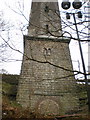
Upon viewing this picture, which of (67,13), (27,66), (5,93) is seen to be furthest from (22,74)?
(67,13)

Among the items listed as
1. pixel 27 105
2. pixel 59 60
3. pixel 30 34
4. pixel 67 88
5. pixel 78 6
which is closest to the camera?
pixel 78 6

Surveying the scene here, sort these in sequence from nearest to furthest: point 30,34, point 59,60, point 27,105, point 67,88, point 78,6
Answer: point 78,6, point 27,105, point 67,88, point 59,60, point 30,34

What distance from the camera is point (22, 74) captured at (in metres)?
13.3

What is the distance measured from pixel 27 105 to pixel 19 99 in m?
0.79

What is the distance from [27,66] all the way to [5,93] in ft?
9.40

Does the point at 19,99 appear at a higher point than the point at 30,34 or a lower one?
lower

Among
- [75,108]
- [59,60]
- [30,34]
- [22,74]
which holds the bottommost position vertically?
[75,108]

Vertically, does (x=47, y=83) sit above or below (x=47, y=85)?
above

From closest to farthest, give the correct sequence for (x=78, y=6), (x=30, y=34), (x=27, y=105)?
(x=78, y=6) < (x=27, y=105) < (x=30, y=34)

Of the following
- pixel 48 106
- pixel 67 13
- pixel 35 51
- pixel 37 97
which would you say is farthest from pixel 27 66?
pixel 67 13

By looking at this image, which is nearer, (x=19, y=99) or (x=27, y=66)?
(x=19, y=99)

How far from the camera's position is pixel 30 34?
1545 centimetres

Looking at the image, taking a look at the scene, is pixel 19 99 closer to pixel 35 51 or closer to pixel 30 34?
pixel 35 51

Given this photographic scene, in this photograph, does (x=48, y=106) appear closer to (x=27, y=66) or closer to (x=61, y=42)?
(x=27, y=66)
